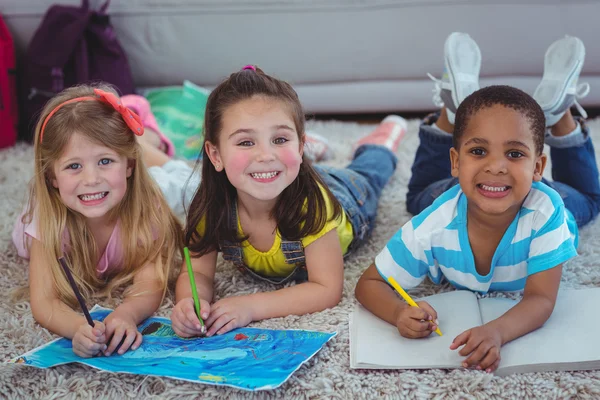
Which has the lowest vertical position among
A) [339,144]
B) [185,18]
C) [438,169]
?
[339,144]

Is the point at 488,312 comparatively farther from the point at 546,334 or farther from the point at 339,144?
the point at 339,144

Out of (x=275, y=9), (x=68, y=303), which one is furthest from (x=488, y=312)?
(x=275, y=9)

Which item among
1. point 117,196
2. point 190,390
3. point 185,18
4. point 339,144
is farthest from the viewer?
point 185,18

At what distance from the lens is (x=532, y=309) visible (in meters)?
1.00

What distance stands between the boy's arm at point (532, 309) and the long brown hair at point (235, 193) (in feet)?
1.13

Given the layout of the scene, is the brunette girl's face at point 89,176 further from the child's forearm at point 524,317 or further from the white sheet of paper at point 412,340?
the child's forearm at point 524,317

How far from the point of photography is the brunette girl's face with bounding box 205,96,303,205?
1080 mm

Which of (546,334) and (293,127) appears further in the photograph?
(293,127)

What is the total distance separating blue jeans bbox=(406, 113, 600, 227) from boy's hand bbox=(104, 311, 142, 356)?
2.17ft

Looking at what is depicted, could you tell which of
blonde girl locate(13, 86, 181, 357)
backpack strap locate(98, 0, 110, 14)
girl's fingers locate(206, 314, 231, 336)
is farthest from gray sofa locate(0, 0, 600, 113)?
girl's fingers locate(206, 314, 231, 336)

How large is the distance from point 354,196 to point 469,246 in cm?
35

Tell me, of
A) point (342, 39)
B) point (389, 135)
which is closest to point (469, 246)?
point (389, 135)

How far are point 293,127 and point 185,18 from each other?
1159 millimetres

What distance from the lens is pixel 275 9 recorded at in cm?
207
